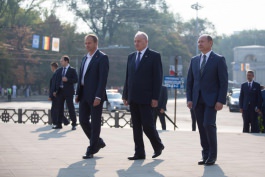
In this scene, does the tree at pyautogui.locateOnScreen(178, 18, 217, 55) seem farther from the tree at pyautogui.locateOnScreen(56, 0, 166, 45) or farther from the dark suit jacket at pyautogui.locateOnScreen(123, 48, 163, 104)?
the dark suit jacket at pyautogui.locateOnScreen(123, 48, 163, 104)

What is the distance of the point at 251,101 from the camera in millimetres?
16828

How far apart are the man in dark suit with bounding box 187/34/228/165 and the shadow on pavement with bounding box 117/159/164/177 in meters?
0.71

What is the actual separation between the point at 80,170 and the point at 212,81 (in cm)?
229

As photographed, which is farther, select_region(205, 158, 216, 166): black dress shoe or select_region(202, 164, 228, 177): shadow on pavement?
select_region(205, 158, 216, 166): black dress shoe

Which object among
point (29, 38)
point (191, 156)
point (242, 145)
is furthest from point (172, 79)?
point (29, 38)

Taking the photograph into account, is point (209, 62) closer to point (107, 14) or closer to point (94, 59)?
point (94, 59)

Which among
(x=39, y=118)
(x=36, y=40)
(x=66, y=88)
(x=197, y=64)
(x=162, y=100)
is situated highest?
(x=36, y=40)

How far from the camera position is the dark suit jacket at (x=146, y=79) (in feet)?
28.9

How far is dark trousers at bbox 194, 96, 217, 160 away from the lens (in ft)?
27.5

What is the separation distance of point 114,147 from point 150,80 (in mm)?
2257

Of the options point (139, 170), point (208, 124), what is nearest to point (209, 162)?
point (208, 124)

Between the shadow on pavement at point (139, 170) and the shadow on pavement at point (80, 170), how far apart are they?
37cm

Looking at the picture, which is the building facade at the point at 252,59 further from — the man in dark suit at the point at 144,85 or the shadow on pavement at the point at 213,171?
the shadow on pavement at the point at 213,171

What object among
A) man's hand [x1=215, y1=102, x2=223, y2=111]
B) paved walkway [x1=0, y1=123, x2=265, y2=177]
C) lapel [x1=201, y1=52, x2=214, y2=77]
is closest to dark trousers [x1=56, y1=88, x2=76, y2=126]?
paved walkway [x1=0, y1=123, x2=265, y2=177]
